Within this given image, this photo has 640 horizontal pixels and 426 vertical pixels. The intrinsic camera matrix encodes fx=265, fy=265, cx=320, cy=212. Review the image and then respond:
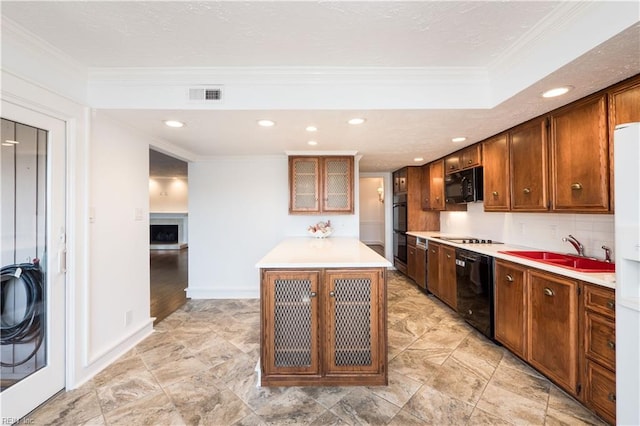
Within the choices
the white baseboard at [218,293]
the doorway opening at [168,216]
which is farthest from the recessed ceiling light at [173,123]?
the doorway opening at [168,216]

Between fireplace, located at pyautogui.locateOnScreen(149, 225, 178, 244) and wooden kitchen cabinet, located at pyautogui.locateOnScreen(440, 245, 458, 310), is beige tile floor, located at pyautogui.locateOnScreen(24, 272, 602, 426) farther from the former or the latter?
fireplace, located at pyautogui.locateOnScreen(149, 225, 178, 244)

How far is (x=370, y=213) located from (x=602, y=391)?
7.95 metres

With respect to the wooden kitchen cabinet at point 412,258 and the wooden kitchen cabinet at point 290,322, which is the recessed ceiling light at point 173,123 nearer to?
the wooden kitchen cabinet at point 290,322

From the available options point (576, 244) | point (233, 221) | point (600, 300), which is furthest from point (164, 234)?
point (600, 300)

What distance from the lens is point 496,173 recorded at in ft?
9.41

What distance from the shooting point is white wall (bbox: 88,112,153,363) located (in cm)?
219

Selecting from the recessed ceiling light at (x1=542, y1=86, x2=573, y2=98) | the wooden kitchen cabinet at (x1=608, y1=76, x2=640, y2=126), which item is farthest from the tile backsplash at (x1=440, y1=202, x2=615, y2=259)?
the recessed ceiling light at (x1=542, y1=86, x2=573, y2=98)

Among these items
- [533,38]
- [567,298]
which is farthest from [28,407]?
[533,38]

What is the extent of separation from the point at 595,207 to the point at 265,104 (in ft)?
8.09

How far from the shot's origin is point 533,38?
63.1 inches

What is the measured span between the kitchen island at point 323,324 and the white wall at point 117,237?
1420 mm

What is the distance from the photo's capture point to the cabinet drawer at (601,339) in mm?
1547

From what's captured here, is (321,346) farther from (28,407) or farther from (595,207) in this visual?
(595,207)

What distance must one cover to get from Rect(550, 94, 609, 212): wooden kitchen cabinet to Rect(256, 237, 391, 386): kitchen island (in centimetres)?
150
